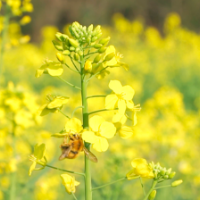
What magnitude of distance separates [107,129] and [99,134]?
4cm

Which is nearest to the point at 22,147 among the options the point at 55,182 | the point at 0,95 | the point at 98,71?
the point at 55,182

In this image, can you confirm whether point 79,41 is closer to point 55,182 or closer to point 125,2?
point 55,182

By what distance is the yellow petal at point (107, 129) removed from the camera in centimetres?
137

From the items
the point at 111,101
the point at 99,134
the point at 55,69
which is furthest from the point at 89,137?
the point at 55,69

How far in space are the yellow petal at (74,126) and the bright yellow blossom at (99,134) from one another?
4 cm

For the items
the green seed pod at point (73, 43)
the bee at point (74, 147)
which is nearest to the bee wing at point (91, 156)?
the bee at point (74, 147)

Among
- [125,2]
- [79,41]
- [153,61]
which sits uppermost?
[125,2]

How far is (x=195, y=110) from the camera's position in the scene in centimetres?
743

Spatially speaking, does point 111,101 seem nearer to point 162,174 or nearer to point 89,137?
point 89,137

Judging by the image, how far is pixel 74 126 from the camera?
4.54 ft

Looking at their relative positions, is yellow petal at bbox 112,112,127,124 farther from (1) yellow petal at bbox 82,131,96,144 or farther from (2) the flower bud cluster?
(2) the flower bud cluster

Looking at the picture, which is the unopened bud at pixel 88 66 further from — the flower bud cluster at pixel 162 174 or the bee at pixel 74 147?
the flower bud cluster at pixel 162 174

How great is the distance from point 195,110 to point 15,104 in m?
5.45

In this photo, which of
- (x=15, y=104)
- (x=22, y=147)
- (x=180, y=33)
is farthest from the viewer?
(x=180, y=33)
